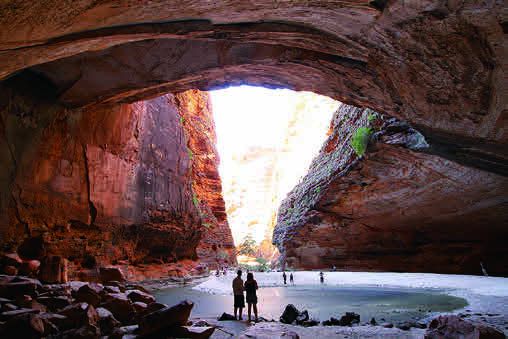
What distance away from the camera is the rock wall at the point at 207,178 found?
2992 centimetres

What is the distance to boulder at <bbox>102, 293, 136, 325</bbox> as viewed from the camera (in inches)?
222

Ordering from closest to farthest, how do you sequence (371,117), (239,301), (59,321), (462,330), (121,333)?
(462,330)
(121,333)
(59,321)
(239,301)
(371,117)

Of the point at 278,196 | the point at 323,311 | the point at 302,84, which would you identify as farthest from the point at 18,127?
the point at 278,196

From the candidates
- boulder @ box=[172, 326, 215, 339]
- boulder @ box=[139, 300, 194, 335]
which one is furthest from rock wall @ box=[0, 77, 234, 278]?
boulder @ box=[172, 326, 215, 339]

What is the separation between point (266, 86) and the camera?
910 cm

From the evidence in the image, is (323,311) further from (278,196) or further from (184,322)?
(278,196)

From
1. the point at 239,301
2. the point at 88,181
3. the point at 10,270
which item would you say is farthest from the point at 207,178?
the point at 239,301

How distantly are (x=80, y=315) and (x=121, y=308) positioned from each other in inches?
41.8

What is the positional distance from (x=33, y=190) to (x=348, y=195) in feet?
47.5

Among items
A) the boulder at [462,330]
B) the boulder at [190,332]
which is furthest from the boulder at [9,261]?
the boulder at [462,330]

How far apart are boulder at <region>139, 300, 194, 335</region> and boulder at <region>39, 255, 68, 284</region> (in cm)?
485

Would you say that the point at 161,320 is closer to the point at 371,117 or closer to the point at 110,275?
the point at 110,275

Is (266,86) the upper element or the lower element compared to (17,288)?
upper

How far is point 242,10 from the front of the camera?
3920 mm
